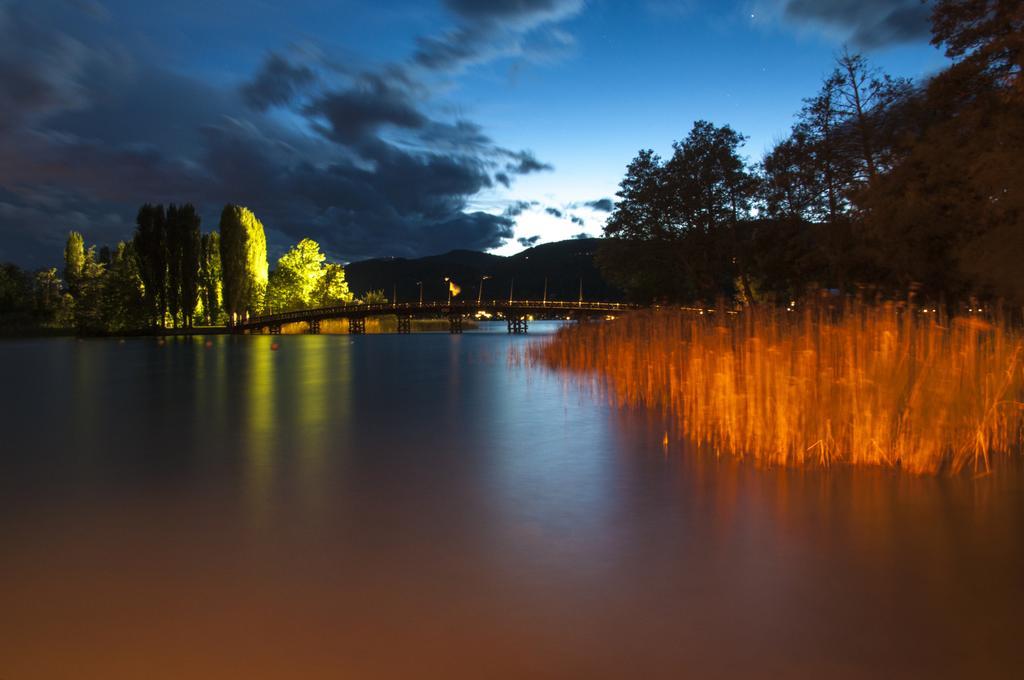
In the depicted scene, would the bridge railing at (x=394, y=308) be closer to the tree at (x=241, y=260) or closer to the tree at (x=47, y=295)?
the tree at (x=241, y=260)

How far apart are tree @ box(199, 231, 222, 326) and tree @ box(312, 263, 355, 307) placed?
11.7 metres

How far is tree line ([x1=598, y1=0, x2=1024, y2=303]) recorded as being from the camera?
71.9 ft

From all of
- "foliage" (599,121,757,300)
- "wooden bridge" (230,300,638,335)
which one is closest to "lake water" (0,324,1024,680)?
"foliage" (599,121,757,300)

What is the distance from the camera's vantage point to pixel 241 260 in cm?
6975

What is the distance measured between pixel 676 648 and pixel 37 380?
27.1 meters

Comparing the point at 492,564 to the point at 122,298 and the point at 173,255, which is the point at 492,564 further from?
the point at 122,298

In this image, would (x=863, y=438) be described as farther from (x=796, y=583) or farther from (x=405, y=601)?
(x=405, y=601)

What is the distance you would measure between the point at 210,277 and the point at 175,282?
9.16 metres

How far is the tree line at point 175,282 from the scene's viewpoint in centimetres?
6397

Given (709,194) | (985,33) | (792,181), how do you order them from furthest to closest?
(709,194), (792,181), (985,33)

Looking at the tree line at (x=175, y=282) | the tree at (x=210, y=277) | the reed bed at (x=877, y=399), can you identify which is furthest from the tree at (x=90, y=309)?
the reed bed at (x=877, y=399)

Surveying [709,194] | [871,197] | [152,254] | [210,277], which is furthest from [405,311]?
[871,197]

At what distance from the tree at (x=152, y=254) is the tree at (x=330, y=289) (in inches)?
841

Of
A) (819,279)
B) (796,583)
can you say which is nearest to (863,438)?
(796,583)
